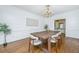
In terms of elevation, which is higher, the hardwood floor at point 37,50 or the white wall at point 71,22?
the white wall at point 71,22

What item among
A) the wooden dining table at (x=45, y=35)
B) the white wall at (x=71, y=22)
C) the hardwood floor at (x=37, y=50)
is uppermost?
the white wall at (x=71, y=22)

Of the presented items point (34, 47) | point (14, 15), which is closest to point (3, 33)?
point (14, 15)

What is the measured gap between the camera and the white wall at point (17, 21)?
1578mm

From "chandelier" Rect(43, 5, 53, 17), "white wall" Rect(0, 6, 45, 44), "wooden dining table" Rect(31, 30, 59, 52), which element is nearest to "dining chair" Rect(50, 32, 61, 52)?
"wooden dining table" Rect(31, 30, 59, 52)

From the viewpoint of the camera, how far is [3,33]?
1.58 m

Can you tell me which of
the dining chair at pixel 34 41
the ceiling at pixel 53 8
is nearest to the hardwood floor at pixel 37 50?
the dining chair at pixel 34 41

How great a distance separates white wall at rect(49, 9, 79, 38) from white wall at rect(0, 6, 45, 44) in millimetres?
304

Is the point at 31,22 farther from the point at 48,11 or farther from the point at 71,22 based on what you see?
the point at 71,22

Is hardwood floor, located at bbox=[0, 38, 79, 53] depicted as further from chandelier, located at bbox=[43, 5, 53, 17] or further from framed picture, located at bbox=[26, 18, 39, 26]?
chandelier, located at bbox=[43, 5, 53, 17]

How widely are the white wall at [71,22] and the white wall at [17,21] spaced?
304 mm

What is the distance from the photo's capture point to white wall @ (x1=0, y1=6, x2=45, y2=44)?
1.58m

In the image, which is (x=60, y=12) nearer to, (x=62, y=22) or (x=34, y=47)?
(x=62, y=22)

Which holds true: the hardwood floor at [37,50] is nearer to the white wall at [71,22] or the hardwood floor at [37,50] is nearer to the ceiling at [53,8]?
the white wall at [71,22]
